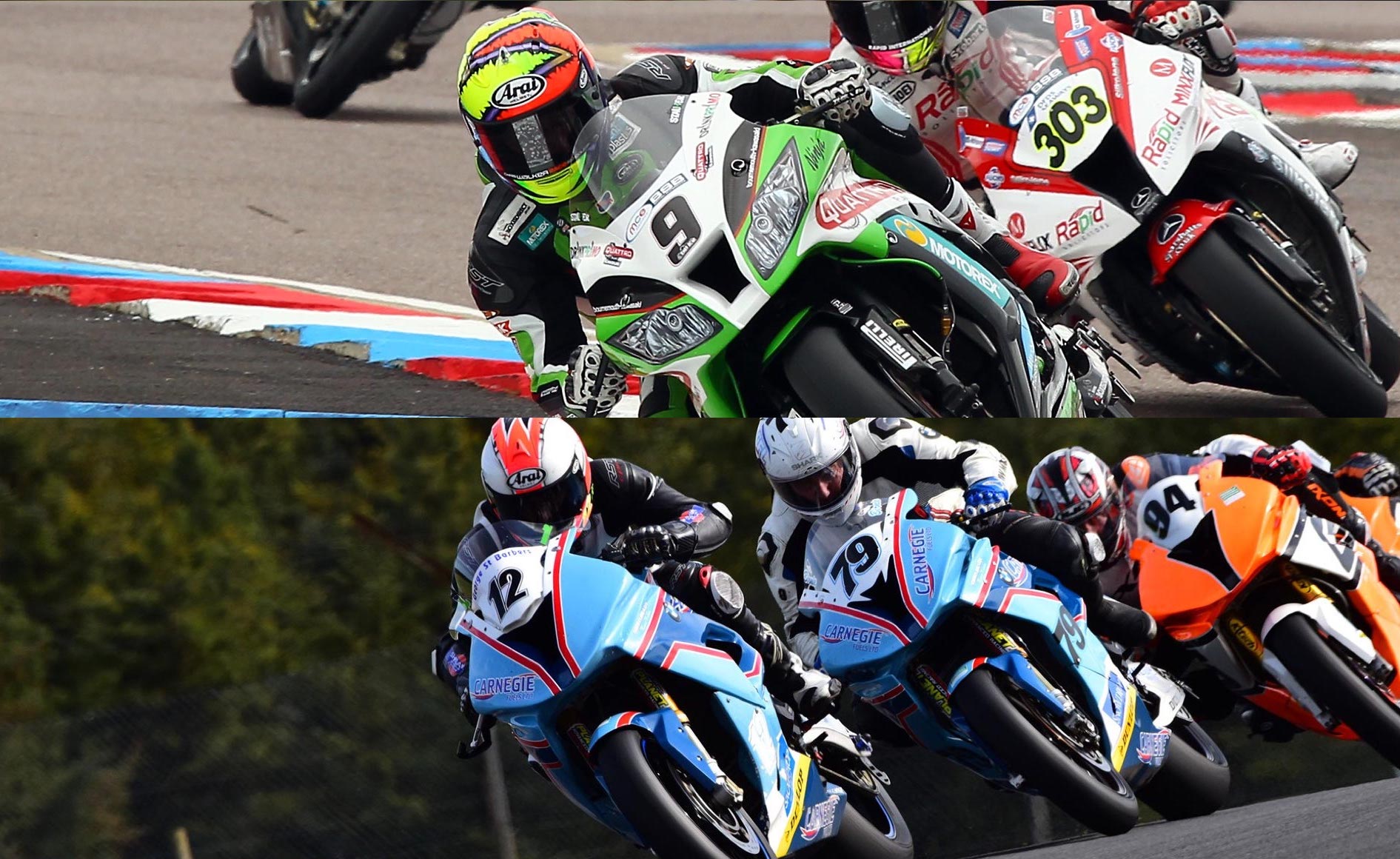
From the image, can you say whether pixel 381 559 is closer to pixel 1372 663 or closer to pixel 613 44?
pixel 613 44

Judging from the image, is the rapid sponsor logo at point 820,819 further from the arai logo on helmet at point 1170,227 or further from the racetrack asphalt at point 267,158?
the arai logo on helmet at point 1170,227

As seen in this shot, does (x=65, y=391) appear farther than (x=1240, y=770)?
No

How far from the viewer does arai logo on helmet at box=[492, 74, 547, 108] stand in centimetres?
339

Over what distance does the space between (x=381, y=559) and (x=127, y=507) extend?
1.27 m

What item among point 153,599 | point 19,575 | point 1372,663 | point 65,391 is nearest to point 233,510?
point 153,599

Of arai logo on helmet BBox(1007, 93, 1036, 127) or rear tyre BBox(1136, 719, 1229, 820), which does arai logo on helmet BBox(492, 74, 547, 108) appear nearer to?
arai logo on helmet BBox(1007, 93, 1036, 127)

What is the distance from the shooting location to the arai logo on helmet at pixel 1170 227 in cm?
438

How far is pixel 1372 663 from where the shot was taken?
4523 mm

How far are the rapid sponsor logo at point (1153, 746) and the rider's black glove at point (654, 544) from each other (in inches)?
53.0

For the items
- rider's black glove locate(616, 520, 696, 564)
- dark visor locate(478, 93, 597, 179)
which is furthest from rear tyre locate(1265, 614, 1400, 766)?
dark visor locate(478, 93, 597, 179)

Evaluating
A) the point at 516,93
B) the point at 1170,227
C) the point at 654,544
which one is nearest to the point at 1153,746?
the point at 1170,227

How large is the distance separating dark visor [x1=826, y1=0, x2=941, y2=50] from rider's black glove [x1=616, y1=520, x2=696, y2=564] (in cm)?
140

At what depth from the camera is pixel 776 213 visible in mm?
3449

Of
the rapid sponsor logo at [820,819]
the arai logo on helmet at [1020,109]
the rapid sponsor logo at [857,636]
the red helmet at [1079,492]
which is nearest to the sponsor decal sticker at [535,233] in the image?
the rapid sponsor logo at [857,636]
